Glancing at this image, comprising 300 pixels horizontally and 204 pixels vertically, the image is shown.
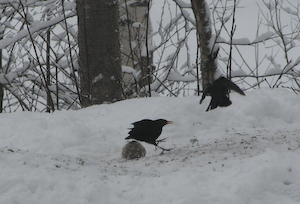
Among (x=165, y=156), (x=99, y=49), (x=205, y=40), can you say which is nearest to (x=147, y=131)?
(x=165, y=156)

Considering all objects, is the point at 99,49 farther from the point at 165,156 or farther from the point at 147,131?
the point at 165,156

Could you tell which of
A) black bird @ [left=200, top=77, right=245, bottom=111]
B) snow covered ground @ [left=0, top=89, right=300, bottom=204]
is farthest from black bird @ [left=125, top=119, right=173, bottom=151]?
black bird @ [left=200, top=77, right=245, bottom=111]

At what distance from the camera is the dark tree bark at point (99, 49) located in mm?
5051

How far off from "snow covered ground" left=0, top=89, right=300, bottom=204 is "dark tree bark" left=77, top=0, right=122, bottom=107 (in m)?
0.74

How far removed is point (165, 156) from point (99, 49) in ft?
9.09

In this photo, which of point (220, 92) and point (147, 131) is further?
point (147, 131)

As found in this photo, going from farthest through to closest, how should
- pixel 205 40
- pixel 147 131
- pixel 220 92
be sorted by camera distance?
pixel 205 40
pixel 147 131
pixel 220 92

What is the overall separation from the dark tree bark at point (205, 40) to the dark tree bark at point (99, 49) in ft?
3.95

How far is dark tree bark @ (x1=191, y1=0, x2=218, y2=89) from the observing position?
4.75 meters

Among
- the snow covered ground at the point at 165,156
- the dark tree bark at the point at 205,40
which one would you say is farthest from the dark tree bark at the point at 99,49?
the dark tree bark at the point at 205,40

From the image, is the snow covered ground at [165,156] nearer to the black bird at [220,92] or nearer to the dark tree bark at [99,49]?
the black bird at [220,92]

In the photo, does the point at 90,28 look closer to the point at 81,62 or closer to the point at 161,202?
the point at 81,62

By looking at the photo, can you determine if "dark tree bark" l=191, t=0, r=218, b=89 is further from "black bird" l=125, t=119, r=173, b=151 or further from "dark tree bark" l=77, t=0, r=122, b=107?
"black bird" l=125, t=119, r=173, b=151

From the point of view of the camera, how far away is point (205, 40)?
4.79 meters
